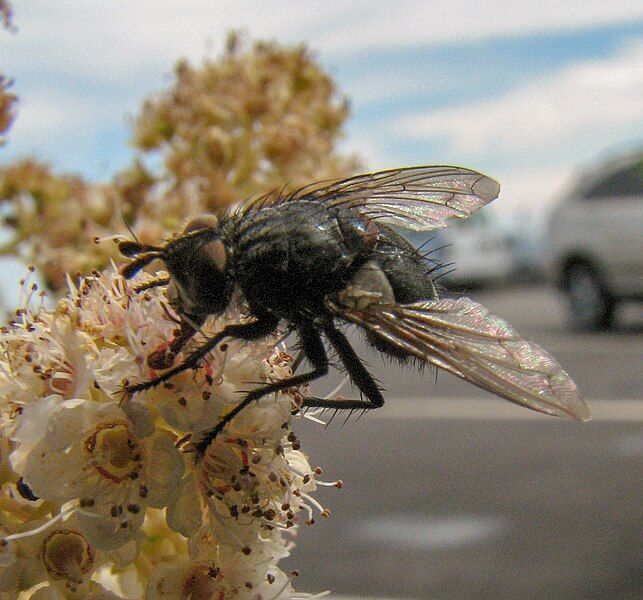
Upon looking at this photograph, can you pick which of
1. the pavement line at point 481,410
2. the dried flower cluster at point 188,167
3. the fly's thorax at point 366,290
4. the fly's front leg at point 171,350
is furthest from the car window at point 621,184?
the fly's front leg at point 171,350

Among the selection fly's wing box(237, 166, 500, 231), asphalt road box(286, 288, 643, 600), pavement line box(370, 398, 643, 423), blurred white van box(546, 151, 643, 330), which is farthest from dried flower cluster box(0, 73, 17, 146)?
blurred white van box(546, 151, 643, 330)

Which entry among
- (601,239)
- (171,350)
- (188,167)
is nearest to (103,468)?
(171,350)

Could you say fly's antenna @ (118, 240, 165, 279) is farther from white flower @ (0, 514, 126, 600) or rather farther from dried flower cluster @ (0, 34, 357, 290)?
dried flower cluster @ (0, 34, 357, 290)

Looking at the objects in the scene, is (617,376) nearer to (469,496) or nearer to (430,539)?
(469,496)

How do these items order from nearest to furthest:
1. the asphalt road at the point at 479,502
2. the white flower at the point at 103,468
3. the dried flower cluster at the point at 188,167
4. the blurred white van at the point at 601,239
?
the white flower at the point at 103,468 < the dried flower cluster at the point at 188,167 < the asphalt road at the point at 479,502 < the blurred white van at the point at 601,239

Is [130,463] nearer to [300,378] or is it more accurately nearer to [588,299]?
[300,378]

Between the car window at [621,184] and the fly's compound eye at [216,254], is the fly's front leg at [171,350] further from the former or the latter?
the car window at [621,184]
